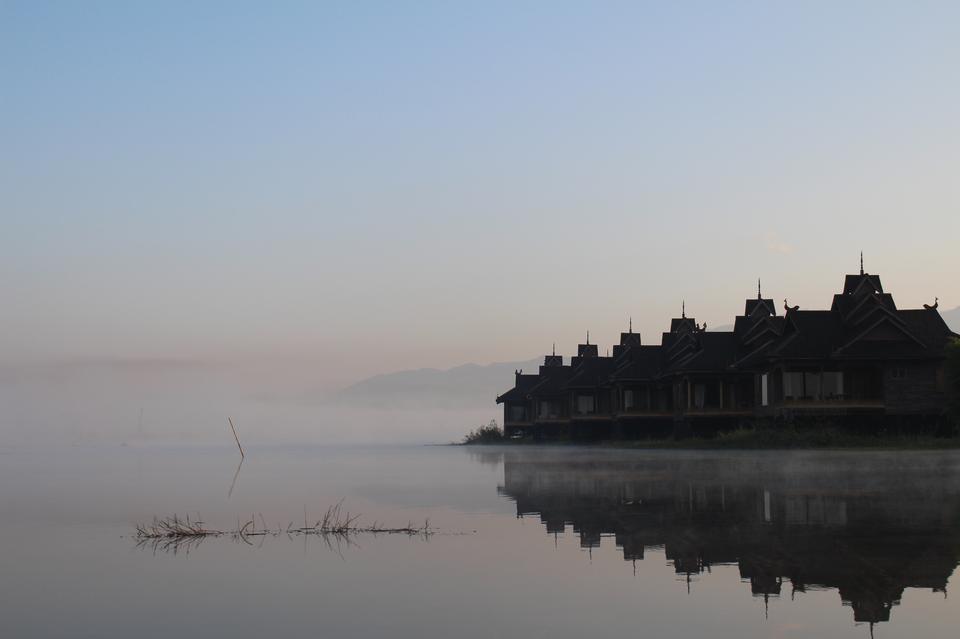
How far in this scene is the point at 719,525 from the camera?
76.2ft

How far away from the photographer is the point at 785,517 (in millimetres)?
24266

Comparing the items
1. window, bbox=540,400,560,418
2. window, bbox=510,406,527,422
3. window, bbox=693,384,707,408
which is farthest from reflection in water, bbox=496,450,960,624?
window, bbox=510,406,527,422

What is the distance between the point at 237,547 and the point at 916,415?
45584 millimetres

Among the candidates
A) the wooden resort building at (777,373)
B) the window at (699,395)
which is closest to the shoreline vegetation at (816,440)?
the wooden resort building at (777,373)

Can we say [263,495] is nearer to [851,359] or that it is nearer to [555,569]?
[555,569]

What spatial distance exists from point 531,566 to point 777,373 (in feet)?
154

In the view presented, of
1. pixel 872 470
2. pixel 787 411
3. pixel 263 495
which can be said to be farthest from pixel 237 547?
pixel 787 411

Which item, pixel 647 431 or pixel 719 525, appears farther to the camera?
pixel 647 431

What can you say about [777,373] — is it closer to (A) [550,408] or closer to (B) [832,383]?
(B) [832,383]

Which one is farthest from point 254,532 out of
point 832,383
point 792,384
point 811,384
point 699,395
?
point 699,395

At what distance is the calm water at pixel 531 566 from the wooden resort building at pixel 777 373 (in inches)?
1007

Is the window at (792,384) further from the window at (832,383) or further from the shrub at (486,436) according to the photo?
the shrub at (486,436)

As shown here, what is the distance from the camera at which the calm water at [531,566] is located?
13.8 metres

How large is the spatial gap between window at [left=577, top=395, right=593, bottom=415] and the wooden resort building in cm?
8
